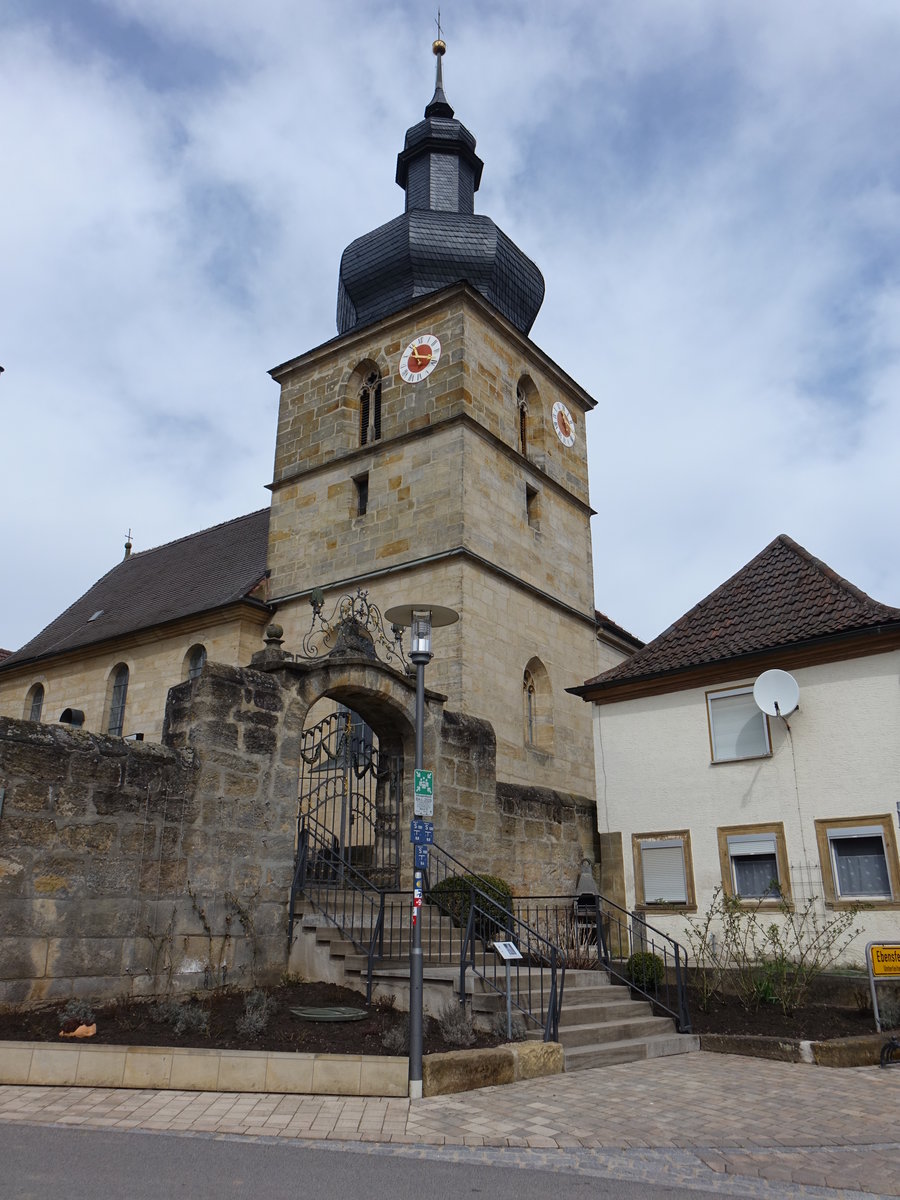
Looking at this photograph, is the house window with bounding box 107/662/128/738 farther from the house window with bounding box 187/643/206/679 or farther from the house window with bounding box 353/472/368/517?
the house window with bounding box 353/472/368/517

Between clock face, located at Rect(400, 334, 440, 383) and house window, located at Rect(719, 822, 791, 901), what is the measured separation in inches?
454

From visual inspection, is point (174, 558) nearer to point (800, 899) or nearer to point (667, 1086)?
point (800, 899)

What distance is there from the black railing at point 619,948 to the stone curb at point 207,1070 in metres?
2.93

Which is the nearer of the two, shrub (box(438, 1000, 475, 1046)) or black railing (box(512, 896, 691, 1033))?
shrub (box(438, 1000, 475, 1046))

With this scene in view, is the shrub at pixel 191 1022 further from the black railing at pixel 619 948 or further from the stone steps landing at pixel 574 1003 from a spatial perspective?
the black railing at pixel 619 948

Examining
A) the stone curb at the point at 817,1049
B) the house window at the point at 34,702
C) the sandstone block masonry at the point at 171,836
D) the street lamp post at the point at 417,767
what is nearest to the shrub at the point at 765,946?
the stone curb at the point at 817,1049

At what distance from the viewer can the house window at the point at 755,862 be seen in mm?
12602

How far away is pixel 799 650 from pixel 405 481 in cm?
933

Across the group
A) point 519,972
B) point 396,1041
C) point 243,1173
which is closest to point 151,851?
point 396,1041

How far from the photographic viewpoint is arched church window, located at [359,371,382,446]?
21703 millimetres

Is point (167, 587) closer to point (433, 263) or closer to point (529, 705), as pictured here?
point (433, 263)

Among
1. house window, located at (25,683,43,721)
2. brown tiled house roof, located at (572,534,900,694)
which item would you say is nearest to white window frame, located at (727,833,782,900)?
brown tiled house roof, located at (572,534,900,694)

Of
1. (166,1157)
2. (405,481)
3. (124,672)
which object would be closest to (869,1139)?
(166,1157)

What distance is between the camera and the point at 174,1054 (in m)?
7.01
